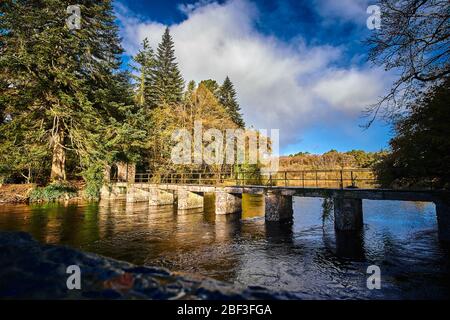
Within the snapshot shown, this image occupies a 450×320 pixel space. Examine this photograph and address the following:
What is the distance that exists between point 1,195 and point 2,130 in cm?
563

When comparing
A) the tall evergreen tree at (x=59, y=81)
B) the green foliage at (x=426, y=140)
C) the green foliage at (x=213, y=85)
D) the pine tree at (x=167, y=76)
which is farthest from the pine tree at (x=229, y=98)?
the green foliage at (x=426, y=140)

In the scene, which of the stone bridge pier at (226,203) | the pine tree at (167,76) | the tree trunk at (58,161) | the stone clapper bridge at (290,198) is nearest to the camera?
the stone clapper bridge at (290,198)

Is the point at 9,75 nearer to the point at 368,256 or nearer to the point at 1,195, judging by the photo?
the point at 1,195

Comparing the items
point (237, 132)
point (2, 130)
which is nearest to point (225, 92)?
point (237, 132)

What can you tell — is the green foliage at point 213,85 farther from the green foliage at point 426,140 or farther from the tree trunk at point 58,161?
the green foliage at point 426,140

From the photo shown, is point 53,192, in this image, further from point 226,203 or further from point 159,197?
point 226,203

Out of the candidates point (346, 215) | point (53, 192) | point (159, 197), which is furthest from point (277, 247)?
point (53, 192)

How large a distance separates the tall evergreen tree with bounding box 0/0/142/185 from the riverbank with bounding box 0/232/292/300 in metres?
22.4

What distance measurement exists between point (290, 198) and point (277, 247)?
6309 millimetres

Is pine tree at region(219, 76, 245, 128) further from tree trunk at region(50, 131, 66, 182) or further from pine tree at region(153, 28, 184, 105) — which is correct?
tree trunk at region(50, 131, 66, 182)

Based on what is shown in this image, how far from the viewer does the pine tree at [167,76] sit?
44219 millimetres

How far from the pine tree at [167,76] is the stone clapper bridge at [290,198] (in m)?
23.2

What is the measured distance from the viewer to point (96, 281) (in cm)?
251
